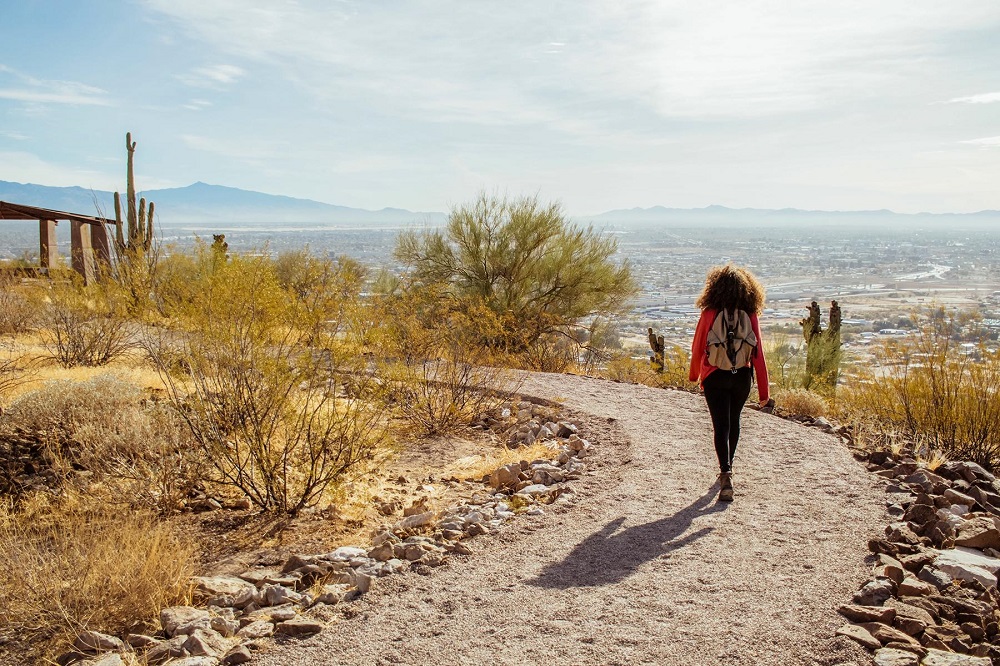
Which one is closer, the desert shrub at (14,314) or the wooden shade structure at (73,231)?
the desert shrub at (14,314)

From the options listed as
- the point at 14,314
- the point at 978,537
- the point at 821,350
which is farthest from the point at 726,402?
the point at 14,314

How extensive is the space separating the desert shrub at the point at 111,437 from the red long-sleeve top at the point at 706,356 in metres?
4.46

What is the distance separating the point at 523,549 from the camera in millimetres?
5598

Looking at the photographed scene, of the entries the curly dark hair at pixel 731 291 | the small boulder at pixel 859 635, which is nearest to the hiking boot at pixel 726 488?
the curly dark hair at pixel 731 291

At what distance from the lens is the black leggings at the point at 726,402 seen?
6.52 meters

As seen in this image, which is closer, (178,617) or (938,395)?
(178,617)

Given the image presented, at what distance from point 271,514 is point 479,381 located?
4.79m

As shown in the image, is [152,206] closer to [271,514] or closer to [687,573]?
[271,514]

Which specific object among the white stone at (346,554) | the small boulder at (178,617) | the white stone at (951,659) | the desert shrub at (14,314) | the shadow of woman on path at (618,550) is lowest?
the white stone at (346,554)

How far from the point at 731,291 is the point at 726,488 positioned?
164cm

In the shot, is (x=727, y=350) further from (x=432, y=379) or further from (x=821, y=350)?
(x=821, y=350)

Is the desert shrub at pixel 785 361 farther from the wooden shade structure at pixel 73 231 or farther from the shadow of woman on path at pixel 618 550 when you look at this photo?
the wooden shade structure at pixel 73 231

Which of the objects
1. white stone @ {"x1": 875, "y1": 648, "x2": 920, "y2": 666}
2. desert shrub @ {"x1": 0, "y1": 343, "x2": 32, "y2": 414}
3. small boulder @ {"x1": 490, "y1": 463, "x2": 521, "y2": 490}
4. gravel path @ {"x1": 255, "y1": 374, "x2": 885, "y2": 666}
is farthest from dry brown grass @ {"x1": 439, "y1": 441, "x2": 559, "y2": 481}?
desert shrub @ {"x1": 0, "y1": 343, "x2": 32, "y2": 414}

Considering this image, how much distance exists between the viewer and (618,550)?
18.0 ft
